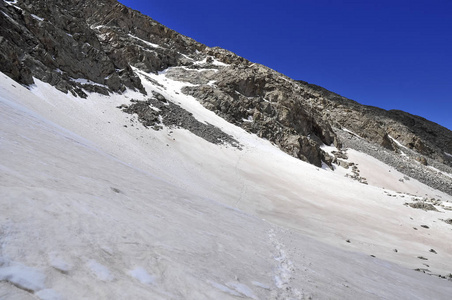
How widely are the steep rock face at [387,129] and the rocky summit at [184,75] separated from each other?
0.25m

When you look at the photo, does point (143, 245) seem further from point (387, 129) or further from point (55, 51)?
point (387, 129)

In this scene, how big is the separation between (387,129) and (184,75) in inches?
2427

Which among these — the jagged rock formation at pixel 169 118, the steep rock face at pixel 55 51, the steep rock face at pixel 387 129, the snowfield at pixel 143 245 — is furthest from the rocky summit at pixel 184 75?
the snowfield at pixel 143 245

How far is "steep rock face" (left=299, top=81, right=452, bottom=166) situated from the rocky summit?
10.0 inches

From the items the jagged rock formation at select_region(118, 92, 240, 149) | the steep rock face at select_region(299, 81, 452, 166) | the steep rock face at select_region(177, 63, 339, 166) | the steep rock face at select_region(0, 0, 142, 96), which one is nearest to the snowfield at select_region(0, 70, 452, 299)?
the steep rock face at select_region(0, 0, 142, 96)

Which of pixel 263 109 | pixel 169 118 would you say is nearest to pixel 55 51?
pixel 169 118

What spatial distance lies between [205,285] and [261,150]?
94.1 ft

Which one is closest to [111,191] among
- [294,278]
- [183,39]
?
[294,278]

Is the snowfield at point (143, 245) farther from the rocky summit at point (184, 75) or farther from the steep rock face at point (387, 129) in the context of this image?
the steep rock face at point (387, 129)

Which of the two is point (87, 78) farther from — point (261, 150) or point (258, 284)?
point (258, 284)

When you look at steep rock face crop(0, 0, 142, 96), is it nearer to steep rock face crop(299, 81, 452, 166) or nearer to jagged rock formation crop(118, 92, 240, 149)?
jagged rock formation crop(118, 92, 240, 149)

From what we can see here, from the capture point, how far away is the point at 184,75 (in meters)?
50.4

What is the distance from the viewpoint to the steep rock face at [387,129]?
61969 millimetres

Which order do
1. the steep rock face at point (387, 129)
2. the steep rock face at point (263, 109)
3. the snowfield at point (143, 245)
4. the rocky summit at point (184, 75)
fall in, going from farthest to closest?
1. the steep rock face at point (387, 129)
2. the steep rock face at point (263, 109)
3. the rocky summit at point (184, 75)
4. the snowfield at point (143, 245)
